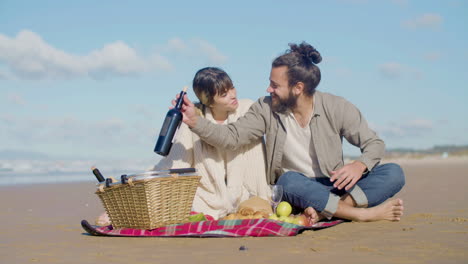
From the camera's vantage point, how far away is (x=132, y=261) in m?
3.26

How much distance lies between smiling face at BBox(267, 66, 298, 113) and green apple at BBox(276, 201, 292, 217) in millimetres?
933

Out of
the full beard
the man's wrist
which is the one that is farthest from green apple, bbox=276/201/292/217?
the full beard

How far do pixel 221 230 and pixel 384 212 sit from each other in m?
1.47

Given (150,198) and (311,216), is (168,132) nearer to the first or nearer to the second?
(150,198)

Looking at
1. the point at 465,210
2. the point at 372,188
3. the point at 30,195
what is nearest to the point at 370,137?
the point at 372,188

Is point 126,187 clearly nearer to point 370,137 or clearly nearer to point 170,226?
point 170,226

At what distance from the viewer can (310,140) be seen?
530 cm

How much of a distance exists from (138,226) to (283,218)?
45.7 inches

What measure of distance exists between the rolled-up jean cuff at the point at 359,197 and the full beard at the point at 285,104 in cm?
97

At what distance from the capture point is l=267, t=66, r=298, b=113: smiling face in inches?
205

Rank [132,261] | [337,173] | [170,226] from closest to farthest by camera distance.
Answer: [132,261] < [170,226] < [337,173]

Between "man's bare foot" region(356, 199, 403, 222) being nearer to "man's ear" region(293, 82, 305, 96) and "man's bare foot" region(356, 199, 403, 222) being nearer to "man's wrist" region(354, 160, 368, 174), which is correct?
"man's wrist" region(354, 160, 368, 174)

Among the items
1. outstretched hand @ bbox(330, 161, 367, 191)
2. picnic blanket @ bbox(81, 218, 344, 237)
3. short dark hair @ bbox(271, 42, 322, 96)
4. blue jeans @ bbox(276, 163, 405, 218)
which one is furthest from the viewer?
short dark hair @ bbox(271, 42, 322, 96)

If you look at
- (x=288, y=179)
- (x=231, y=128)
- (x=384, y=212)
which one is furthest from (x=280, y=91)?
(x=384, y=212)
